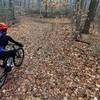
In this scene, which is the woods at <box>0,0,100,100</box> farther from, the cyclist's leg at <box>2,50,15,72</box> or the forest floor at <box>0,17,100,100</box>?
the cyclist's leg at <box>2,50,15,72</box>

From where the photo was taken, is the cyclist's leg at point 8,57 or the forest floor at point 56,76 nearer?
the forest floor at point 56,76

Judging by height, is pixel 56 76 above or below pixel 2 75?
below

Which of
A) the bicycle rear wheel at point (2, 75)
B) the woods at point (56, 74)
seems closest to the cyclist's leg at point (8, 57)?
the bicycle rear wheel at point (2, 75)

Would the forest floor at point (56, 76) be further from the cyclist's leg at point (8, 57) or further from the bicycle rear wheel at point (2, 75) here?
the cyclist's leg at point (8, 57)

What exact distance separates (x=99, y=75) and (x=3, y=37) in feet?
13.5

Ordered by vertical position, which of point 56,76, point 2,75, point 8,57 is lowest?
point 56,76

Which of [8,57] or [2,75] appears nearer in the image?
[2,75]

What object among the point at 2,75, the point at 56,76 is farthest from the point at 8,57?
the point at 56,76

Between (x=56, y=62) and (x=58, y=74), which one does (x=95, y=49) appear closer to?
(x=56, y=62)

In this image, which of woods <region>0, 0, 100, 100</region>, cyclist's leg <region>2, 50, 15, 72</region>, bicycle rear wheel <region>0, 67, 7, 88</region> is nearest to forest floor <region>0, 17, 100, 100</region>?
woods <region>0, 0, 100, 100</region>

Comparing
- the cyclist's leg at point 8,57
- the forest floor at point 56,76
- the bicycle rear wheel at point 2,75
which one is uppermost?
the cyclist's leg at point 8,57

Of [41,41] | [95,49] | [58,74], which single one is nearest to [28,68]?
[58,74]

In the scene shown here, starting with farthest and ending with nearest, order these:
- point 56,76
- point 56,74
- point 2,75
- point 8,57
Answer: point 56,74 < point 56,76 < point 8,57 < point 2,75

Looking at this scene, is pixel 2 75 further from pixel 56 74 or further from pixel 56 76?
pixel 56 74
